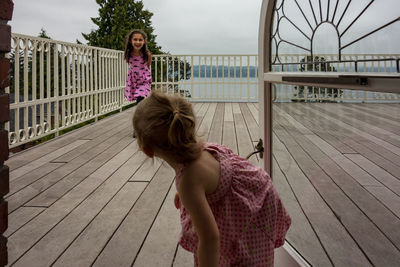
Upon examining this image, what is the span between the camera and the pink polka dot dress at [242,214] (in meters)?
0.81

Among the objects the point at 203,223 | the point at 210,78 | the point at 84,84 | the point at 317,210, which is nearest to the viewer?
the point at 203,223

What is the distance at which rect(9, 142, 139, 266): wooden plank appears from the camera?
1368 millimetres

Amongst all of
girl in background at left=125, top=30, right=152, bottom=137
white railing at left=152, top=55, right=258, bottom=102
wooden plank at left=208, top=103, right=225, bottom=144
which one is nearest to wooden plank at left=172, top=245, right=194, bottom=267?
wooden plank at left=208, top=103, right=225, bottom=144

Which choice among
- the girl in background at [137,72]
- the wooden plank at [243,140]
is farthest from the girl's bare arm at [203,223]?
the girl in background at [137,72]

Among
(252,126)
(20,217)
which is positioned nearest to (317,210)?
(20,217)

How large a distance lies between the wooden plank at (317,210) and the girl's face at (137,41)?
3536mm

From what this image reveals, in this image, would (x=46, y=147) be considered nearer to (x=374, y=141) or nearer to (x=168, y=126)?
(x=168, y=126)

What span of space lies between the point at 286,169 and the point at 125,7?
18739mm

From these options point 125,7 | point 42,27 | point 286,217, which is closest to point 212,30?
point 125,7

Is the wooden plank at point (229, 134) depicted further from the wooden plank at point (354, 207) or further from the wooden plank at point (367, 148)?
the wooden plank at point (367, 148)

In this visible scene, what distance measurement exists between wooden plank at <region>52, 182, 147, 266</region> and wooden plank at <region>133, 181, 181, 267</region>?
18 cm

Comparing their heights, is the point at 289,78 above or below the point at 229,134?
above

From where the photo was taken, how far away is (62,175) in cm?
245

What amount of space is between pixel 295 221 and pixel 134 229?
30.4 inches
